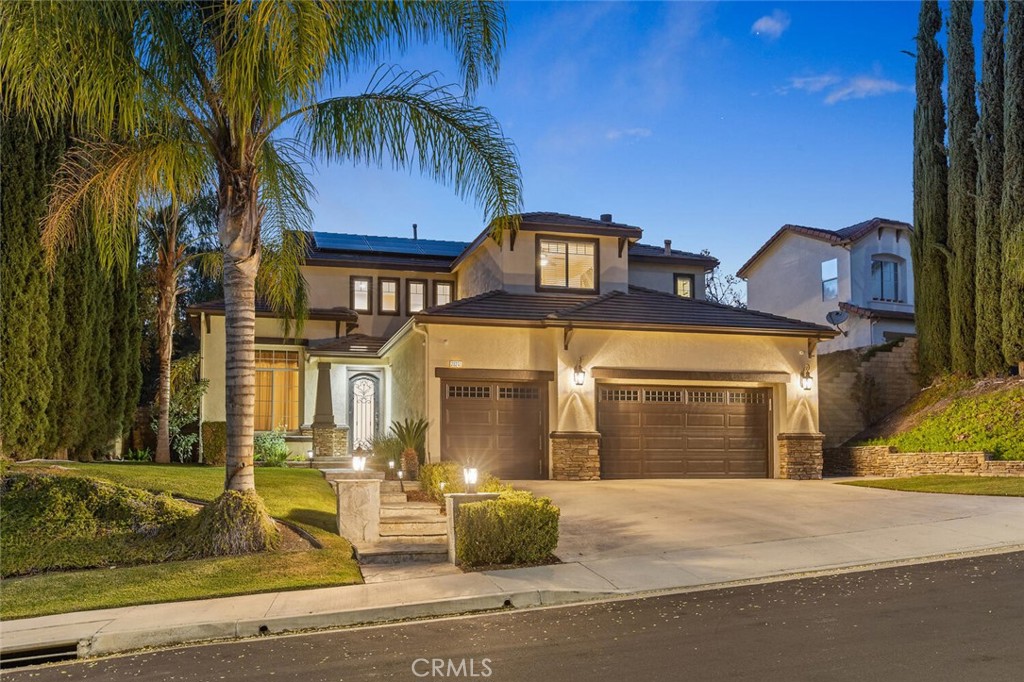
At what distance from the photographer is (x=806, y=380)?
2002 cm

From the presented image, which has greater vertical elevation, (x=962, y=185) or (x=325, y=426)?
(x=962, y=185)

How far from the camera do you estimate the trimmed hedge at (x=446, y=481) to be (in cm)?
1392

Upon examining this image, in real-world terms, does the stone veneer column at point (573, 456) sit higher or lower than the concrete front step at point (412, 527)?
higher

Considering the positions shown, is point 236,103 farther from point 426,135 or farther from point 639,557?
point 639,557

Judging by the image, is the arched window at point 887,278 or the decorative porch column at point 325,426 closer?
the decorative porch column at point 325,426

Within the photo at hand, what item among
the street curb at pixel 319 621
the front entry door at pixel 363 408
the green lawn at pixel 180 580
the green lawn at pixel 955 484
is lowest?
the street curb at pixel 319 621

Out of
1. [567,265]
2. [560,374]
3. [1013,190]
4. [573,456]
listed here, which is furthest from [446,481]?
[1013,190]

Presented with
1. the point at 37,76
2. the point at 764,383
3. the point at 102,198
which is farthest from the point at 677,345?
the point at 37,76

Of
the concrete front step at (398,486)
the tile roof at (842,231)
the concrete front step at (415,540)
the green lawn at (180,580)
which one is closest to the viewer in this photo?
the green lawn at (180,580)

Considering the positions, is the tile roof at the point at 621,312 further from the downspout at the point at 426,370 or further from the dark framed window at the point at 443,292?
the dark framed window at the point at 443,292

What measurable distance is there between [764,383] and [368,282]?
12.9 m

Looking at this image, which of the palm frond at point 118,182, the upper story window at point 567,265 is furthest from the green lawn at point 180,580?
the upper story window at point 567,265

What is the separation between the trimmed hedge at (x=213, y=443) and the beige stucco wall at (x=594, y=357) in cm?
630

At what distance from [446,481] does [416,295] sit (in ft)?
41.7
